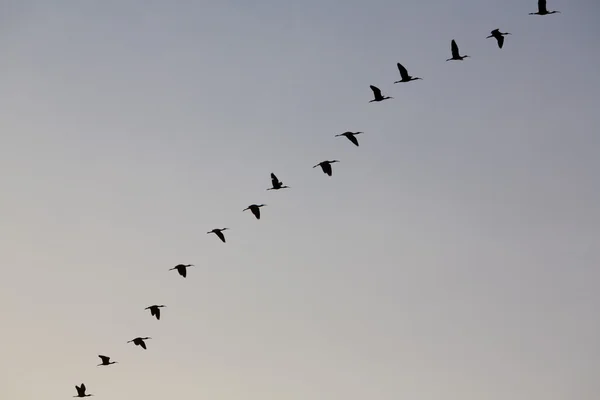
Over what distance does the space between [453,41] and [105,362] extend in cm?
3546

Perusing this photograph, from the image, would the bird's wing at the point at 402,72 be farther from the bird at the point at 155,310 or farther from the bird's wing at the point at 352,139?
the bird at the point at 155,310

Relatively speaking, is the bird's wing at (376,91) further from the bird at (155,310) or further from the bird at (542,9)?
the bird at (155,310)

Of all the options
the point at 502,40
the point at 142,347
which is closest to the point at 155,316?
the point at 142,347

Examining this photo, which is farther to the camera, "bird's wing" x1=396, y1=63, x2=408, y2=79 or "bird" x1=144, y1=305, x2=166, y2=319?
"bird" x1=144, y1=305, x2=166, y2=319

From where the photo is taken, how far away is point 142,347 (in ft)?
351

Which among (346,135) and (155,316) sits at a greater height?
(346,135)

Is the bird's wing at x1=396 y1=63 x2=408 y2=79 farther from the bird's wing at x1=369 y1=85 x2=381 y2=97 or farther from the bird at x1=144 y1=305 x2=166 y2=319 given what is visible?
the bird at x1=144 y1=305 x2=166 y2=319

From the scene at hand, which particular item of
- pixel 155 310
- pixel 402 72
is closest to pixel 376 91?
pixel 402 72

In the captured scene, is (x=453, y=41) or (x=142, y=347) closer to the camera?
(x=453, y=41)

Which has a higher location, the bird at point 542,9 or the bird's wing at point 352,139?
the bird at point 542,9

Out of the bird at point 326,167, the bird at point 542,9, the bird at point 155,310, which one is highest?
the bird at point 542,9

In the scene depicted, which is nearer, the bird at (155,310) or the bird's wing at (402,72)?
the bird's wing at (402,72)

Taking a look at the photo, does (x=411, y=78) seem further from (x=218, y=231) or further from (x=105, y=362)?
(x=105, y=362)

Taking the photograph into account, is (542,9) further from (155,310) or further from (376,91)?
(155,310)
